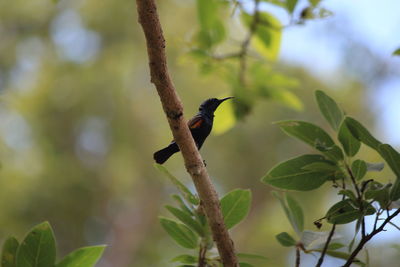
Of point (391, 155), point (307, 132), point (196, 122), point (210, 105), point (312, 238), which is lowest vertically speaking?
point (312, 238)

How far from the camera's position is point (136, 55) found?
45.0ft

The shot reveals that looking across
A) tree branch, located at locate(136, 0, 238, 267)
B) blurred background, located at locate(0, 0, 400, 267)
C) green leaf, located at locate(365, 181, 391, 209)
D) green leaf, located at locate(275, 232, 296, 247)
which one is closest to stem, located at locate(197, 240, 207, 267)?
tree branch, located at locate(136, 0, 238, 267)

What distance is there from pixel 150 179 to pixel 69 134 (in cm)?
250

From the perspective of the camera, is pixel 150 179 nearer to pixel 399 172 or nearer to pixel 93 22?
pixel 93 22

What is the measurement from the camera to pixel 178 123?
4.49 feet

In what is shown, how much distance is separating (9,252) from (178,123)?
62 cm

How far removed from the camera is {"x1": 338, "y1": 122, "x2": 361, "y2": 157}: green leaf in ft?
4.77

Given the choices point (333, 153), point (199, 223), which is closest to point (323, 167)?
point (333, 153)

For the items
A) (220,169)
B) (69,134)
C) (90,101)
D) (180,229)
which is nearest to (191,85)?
(220,169)

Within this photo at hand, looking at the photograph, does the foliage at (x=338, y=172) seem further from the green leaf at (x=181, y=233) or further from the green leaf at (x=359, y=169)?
the green leaf at (x=181, y=233)

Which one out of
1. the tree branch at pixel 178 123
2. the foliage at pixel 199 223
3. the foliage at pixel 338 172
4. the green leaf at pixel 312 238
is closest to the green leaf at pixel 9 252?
the foliage at pixel 199 223

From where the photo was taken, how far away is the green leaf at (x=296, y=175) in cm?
148

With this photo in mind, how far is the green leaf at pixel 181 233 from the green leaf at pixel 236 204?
0.12 meters

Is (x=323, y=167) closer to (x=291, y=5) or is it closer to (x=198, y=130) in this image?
(x=291, y=5)
